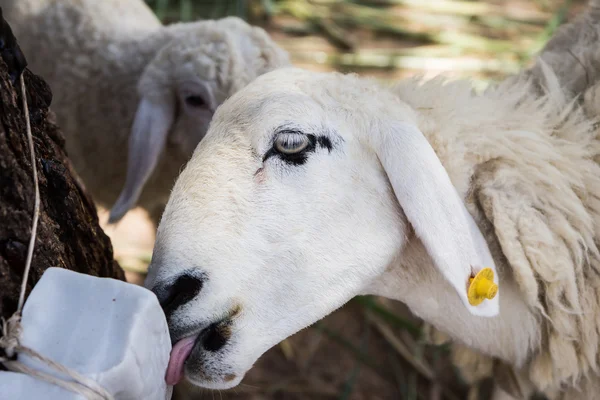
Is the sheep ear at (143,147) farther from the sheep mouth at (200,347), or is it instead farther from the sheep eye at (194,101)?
the sheep mouth at (200,347)

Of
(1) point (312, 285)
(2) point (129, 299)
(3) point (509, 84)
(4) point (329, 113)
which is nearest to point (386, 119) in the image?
(4) point (329, 113)

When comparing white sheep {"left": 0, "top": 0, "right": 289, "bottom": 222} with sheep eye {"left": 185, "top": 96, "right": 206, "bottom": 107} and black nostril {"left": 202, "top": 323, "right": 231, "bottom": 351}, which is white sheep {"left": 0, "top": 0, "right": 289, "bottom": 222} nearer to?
sheep eye {"left": 185, "top": 96, "right": 206, "bottom": 107}

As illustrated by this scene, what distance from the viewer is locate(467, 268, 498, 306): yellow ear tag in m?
1.29

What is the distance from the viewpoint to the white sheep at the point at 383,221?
4.24ft

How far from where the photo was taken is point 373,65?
4422mm

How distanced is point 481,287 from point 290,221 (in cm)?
42

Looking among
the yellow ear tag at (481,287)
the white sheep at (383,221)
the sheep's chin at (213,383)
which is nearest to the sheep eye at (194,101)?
the white sheep at (383,221)

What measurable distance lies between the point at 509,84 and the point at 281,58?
37.6 inches

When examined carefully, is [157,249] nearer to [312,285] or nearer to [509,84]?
[312,285]

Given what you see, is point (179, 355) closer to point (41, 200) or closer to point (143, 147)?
point (41, 200)

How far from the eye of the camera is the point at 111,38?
2.70 m

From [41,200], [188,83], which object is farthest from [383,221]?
[188,83]

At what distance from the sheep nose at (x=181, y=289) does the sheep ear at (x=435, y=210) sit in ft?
1.51

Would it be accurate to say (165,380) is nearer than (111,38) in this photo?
Yes
